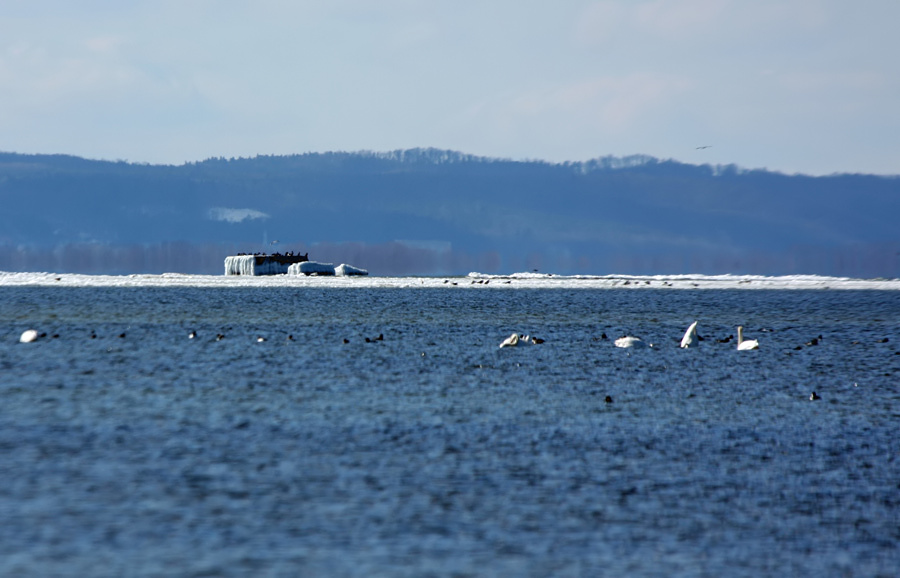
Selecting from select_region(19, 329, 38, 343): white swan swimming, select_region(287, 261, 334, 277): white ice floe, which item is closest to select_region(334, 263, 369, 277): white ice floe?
select_region(287, 261, 334, 277): white ice floe

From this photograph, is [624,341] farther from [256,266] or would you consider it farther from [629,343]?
[256,266]

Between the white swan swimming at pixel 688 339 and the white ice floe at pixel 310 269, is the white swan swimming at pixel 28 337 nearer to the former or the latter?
the white swan swimming at pixel 688 339

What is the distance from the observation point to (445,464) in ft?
59.9

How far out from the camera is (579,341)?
1893 inches

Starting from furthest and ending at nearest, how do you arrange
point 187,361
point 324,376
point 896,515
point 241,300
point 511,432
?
point 241,300, point 187,361, point 324,376, point 511,432, point 896,515

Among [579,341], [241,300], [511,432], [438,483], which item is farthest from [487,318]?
[438,483]

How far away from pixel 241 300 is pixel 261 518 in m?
84.5

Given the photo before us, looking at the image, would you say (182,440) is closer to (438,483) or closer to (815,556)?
(438,483)

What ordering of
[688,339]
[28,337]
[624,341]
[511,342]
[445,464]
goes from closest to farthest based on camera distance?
1. [445,464]
2. [511,342]
3. [624,341]
4. [28,337]
5. [688,339]

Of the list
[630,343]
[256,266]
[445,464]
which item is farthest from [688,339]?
[256,266]

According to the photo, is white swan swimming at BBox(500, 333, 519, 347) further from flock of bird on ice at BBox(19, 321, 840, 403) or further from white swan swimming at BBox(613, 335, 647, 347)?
white swan swimming at BBox(613, 335, 647, 347)

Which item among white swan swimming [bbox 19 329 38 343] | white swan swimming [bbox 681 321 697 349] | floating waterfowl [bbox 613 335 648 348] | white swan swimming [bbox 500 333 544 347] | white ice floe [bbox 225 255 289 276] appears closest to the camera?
white swan swimming [bbox 500 333 544 347]

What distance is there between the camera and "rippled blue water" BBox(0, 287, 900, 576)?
12938 millimetres

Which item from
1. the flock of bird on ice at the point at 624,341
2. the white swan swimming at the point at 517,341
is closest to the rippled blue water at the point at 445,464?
the white swan swimming at the point at 517,341
